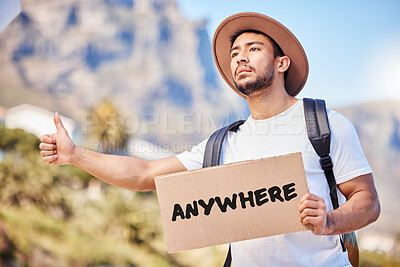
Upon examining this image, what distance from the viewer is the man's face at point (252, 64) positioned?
1.37m

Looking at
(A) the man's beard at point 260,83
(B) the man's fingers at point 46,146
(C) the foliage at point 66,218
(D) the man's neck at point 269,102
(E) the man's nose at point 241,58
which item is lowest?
(B) the man's fingers at point 46,146

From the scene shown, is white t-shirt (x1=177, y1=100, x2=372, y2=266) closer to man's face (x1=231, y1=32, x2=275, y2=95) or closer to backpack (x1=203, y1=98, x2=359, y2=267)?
backpack (x1=203, y1=98, x2=359, y2=267)

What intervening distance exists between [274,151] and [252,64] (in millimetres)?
300

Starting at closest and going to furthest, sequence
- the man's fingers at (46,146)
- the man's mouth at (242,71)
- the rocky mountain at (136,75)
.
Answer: the man's fingers at (46,146), the man's mouth at (242,71), the rocky mountain at (136,75)

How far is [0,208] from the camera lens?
9.75 meters

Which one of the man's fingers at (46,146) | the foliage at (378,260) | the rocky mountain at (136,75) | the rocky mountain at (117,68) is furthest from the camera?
the rocky mountain at (117,68)

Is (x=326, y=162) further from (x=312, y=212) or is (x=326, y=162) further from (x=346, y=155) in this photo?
(x=312, y=212)

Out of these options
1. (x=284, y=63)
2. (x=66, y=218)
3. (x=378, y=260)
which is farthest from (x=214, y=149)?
(x=66, y=218)

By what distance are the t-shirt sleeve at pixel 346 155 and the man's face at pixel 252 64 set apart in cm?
29

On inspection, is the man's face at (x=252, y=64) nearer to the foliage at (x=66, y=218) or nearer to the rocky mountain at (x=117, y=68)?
the foliage at (x=66, y=218)

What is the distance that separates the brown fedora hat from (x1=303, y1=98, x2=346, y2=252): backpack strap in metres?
0.31

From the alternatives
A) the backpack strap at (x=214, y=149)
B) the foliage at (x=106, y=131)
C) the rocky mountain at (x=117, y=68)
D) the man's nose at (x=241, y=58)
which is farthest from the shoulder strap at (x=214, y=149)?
the rocky mountain at (x=117, y=68)

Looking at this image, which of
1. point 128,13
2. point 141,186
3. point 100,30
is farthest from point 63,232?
point 128,13

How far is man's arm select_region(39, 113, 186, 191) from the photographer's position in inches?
50.1
